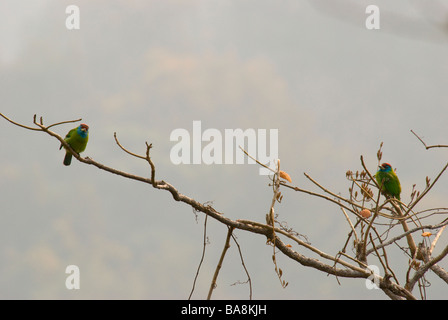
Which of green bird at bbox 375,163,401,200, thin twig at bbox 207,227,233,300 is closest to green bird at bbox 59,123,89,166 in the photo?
thin twig at bbox 207,227,233,300

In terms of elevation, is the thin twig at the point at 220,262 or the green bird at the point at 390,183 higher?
the green bird at the point at 390,183

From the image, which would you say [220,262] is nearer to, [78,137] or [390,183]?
[78,137]

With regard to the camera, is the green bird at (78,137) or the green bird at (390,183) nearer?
the green bird at (78,137)

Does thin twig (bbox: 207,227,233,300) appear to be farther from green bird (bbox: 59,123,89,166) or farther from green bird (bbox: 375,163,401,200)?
green bird (bbox: 375,163,401,200)

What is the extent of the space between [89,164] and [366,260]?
9.78ft

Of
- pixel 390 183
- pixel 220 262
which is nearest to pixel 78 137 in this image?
pixel 220 262

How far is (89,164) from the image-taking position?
4.65m

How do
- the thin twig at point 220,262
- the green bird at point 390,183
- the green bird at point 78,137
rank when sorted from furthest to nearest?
the green bird at point 390,183, the green bird at point 78,137, the thin twig at point 220,262

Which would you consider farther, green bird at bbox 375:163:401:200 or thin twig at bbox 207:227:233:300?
green bird at bbox 375:163:401:200

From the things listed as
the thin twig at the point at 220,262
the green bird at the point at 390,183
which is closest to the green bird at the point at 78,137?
the thin twig at the point at 220,262

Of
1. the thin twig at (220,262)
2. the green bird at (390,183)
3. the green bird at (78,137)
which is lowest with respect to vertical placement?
the thin twig at (220,262)

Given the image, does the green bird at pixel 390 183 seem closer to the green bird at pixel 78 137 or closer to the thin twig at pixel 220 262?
the thin twig at pixel 220 262

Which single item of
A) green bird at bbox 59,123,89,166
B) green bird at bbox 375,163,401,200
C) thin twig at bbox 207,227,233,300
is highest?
green bird at bbox 59,123,89,166
